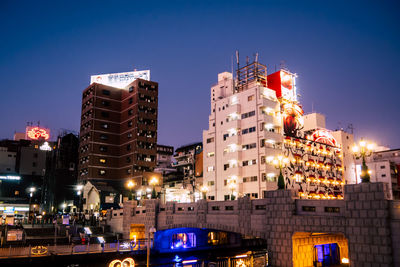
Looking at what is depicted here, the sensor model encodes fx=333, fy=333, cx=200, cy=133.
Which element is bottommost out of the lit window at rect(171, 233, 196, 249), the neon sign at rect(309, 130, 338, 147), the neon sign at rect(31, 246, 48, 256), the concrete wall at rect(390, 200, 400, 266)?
the lit window at rect(171, 233, 196, 249)

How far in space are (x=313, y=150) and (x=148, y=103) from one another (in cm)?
4768

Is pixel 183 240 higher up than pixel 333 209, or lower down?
lower down

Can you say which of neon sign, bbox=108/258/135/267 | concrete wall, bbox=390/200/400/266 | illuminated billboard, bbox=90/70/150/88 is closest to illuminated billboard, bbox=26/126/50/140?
illuminated billboard, bbox=90/70/150/88

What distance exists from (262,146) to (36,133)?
87.0m

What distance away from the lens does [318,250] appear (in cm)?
3033

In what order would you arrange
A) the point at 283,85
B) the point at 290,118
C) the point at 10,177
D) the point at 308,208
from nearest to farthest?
1. the point at 308,208
2. the point at 290,118
3. the point at 283,85
4. the point at 10,177

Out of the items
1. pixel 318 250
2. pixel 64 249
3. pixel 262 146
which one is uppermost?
pixel 262 146

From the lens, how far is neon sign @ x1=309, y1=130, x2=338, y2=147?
257ft

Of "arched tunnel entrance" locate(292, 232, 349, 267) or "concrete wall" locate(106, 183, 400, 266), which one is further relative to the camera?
"arched tunnel entrance" locate(292, 232, 349, 267)

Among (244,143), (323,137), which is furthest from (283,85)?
(244,143)

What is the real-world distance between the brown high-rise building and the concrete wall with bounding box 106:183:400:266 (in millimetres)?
54892

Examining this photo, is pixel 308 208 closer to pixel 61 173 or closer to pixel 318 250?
pixel 318 250

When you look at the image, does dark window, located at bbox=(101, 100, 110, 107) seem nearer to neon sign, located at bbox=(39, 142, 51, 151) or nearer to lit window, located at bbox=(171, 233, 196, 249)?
neon sign, located at bbox=(39, 142, 51, 151)

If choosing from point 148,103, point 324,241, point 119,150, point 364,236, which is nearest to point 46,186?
point 119,150
